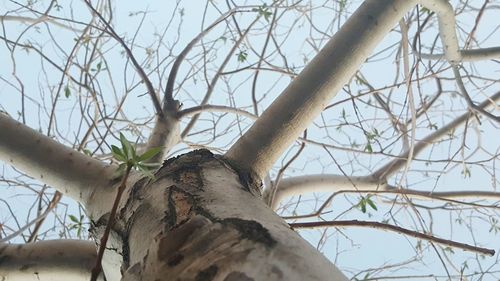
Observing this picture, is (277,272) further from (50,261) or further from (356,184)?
(356,184)

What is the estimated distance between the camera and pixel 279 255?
435 millimetres

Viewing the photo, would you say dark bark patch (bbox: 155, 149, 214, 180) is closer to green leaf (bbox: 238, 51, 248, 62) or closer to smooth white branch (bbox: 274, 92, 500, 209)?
smooth white branch (bbox: 274, 92, 500, 209)

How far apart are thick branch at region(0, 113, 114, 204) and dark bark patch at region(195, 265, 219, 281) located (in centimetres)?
53

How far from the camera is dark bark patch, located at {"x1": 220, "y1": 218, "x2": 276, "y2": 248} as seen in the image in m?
0.46

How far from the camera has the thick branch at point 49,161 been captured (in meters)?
0.94

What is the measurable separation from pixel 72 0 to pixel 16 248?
1471mm

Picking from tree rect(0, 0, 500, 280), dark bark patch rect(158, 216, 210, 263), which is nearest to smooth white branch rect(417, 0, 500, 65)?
tree rect(0, 0, 500, 280)

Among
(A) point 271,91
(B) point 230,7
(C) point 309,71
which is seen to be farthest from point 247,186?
(A) point 271,91

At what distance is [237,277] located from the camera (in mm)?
409

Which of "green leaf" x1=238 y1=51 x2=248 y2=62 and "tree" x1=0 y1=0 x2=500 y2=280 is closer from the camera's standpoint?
"tree" x1=0 y1=0 x2=500 y2=280

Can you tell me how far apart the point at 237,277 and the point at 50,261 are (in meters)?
0.67

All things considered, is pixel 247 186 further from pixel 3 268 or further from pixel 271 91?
pixel 271 91

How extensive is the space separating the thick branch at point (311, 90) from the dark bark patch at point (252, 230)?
0.36m

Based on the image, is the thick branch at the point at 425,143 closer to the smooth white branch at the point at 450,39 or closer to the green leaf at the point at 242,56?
the smooth white branch at the point at 450,39
